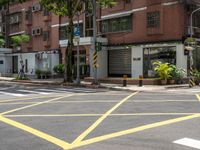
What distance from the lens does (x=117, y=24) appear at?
40250 mm

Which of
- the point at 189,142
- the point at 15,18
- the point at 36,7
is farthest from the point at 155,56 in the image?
the point at 189,142

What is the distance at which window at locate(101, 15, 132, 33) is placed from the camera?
38906 mm

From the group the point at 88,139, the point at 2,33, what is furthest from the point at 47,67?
the point at 88,139

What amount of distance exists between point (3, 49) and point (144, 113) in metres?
45.9

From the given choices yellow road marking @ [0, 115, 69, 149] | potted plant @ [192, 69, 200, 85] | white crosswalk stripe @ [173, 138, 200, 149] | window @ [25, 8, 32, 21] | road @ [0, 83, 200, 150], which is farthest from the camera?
window @ [25, 8, 32, 21]

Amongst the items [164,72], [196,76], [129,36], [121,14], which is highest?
[121,14]

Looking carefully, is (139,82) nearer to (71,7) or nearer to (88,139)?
(71,7)

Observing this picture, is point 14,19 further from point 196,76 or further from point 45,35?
point 196,76

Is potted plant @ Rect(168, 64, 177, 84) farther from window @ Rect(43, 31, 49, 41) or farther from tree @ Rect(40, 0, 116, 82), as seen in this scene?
window @ Rect(43, 31, 49, 41)

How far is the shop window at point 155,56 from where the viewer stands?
35.5 metres

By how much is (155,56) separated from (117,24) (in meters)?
5.72

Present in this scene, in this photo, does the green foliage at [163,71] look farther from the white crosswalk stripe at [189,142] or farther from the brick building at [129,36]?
the white crosswalk stripe at [189,142]

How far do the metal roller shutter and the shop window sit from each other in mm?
2340

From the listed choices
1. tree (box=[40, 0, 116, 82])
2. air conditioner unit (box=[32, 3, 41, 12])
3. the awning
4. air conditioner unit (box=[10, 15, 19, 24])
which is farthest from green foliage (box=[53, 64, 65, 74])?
air conditioner unit (box=[10, 15, 19, 24])
